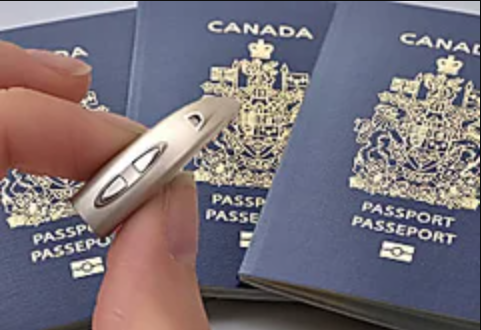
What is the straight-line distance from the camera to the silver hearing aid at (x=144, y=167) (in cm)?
44

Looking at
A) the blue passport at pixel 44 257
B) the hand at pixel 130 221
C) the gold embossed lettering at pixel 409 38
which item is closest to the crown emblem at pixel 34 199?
the blue passport at pixel 44 257

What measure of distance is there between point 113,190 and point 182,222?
0.04 meters

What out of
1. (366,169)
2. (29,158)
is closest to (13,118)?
(29,158)

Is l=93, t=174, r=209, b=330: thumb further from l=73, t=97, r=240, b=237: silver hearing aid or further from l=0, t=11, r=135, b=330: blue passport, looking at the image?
l=0, t=11, r=135, b=330: blue passport

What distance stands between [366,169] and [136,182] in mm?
239

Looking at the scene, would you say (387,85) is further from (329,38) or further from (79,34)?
(79,34)

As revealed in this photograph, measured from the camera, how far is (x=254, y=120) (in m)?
0.67

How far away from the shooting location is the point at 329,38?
718 mm

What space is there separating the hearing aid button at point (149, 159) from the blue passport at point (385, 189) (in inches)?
7.4

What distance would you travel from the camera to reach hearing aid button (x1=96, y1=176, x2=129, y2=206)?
0.45 m

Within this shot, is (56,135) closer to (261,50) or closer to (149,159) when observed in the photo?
Answer: (149,159)

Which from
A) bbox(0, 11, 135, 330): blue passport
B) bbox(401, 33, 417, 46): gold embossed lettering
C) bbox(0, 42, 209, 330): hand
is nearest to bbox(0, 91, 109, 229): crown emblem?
bbox(0, 11, 135, 330): blue passport

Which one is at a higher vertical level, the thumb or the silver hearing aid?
the silver hearing aid

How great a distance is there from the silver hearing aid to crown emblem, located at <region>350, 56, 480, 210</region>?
215 millimetres
